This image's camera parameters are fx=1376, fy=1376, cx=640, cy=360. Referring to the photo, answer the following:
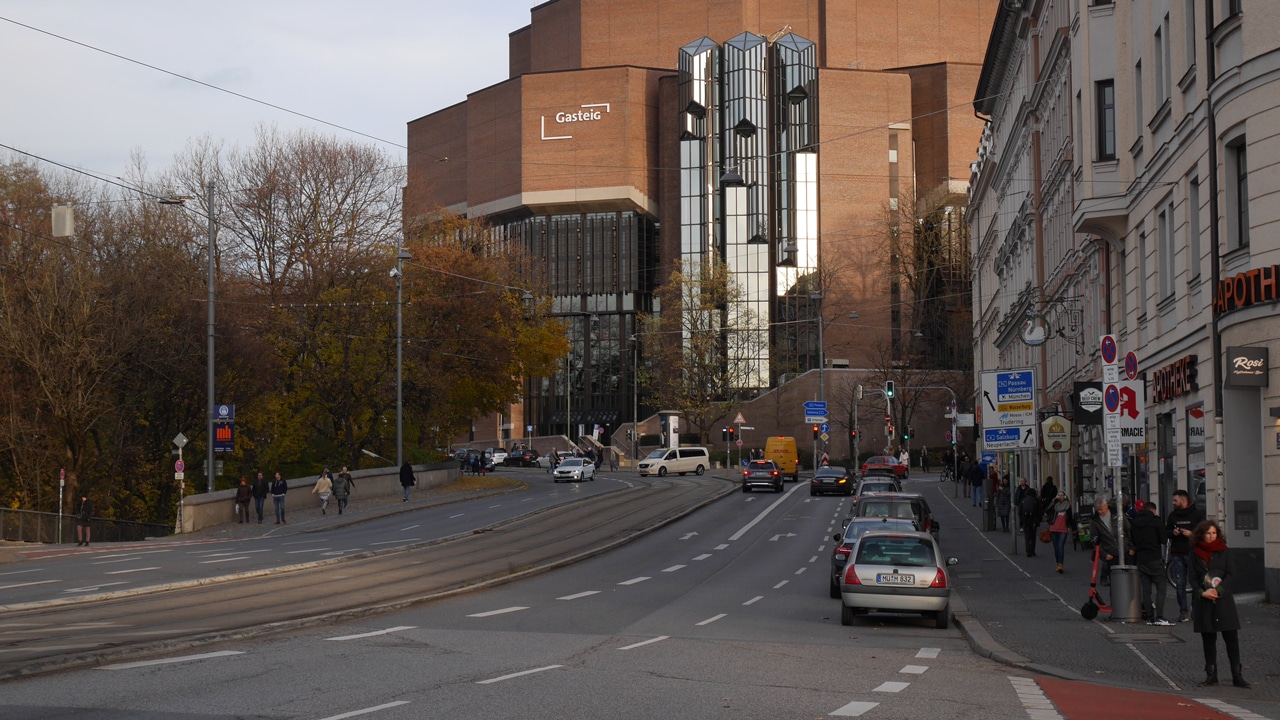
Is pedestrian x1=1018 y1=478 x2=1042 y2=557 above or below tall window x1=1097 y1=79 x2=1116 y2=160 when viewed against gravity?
below

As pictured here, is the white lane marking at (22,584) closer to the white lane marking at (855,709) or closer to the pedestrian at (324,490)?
the white lane marking at (855,709)

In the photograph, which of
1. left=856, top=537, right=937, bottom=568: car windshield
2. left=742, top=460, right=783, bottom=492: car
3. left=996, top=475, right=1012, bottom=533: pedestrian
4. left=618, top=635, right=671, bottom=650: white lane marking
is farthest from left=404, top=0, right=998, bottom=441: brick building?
left=618, top=635, right=671, bottom=650: white lane marking

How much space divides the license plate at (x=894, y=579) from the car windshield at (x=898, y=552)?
0.18 meters

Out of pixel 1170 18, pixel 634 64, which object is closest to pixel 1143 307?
pixel 1170 18

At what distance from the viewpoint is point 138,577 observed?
2508cm

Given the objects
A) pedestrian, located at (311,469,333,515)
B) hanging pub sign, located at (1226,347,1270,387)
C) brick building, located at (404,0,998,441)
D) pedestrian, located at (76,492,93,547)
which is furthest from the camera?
brick building, located at (404,0,998,441)

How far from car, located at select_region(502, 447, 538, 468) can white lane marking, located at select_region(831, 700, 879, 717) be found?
81.7 m

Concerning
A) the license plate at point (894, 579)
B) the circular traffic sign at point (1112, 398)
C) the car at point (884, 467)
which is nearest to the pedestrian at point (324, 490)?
the car at point (884, 467)

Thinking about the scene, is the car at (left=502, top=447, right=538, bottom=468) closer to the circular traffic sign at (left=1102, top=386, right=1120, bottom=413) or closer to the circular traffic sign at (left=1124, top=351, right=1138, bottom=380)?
the circular traffic sign at (left=1124, top=351, right=1138, bottom=380)

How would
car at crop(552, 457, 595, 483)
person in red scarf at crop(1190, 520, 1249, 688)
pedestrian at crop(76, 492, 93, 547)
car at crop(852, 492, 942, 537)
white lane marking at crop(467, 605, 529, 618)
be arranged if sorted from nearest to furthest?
1. person in red scarf at crop(1190, 520, 1249, 688)
2. white lane marking at crop(467, 605, 529, 618)
3. car at crop(852, 492, 942, 537)
4. pedestrian at crop(76, 492, 93, 547)
5. car at crop(552, 457, 595, 483)

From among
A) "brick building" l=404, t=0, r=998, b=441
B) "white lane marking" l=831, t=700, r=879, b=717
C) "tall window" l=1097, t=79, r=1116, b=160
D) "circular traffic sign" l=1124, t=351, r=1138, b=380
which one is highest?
"brick building" l=404, t=0, r=998, b=441

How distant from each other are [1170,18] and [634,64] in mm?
91331

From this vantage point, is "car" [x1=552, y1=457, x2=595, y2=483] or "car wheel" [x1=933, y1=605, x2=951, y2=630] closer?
"car wheel" [x1=933, y1=605, x2=951, y2=630]

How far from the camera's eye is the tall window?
29.3 metres
